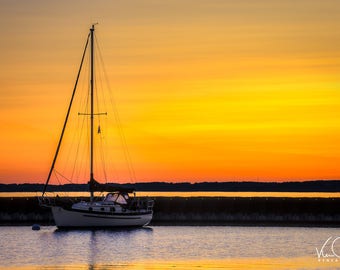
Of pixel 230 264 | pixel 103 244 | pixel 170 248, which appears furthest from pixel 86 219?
pixel 230 264

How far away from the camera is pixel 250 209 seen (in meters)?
92.1

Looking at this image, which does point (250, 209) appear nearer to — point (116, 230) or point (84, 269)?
point (116, 230)

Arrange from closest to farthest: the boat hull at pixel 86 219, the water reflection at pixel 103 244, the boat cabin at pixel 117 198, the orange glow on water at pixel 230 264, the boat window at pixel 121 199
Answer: the orange glow on water at pixel 230 264, the water reflection at pixel 103 244, the boat hull at pixel 86 219, the boat cabin at pixel 117 198, the boat window at pixel 121 199

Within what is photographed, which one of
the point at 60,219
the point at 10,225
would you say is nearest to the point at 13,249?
the point at 60,219

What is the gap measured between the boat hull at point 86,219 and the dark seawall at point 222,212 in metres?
7.64

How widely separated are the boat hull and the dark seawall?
764 centimetres

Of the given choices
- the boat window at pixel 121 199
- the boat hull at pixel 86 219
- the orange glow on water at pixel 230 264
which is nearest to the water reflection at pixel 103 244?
the boat hull at pixel 86 219

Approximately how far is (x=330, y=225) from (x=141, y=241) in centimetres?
2195

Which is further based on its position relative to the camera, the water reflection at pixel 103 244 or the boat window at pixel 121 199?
the boat window at pixel 121 199

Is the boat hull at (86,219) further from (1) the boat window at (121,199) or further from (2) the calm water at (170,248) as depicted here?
(1) the boat window at (121,199)

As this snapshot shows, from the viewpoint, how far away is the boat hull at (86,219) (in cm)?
8181

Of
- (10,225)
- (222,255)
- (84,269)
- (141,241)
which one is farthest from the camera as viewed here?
(10,225)

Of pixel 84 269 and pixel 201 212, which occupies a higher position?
pixel 201 212

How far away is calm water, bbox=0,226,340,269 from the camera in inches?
2254
